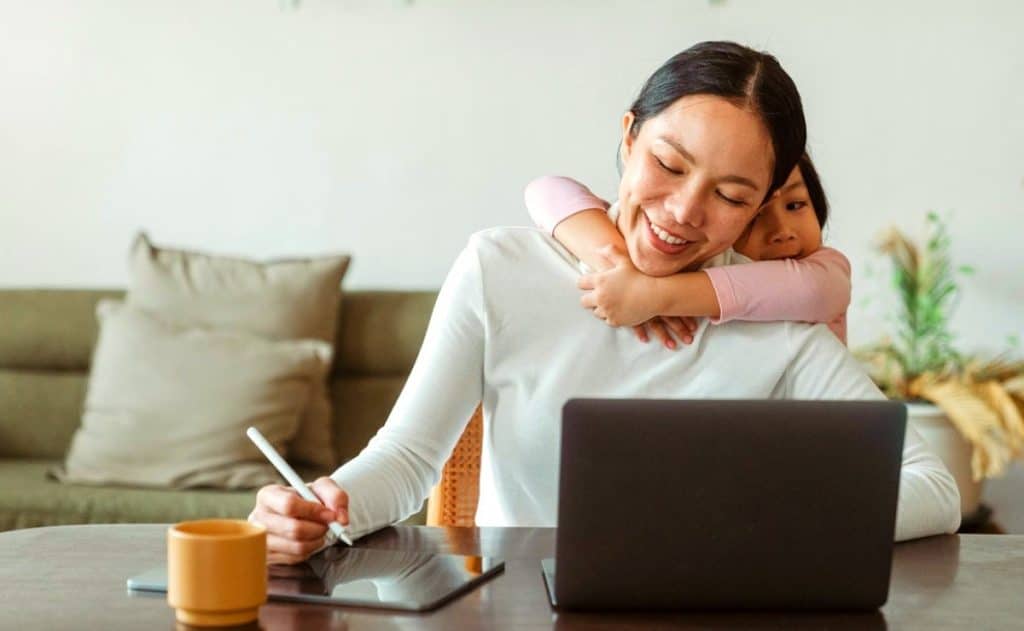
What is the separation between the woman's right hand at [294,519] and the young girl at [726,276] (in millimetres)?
438

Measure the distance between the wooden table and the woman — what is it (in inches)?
5.2

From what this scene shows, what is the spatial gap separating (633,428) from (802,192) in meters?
0.77

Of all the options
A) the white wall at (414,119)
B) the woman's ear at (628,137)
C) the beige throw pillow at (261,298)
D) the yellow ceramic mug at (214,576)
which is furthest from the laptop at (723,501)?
the white wall at (414,119)

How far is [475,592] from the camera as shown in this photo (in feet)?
3.53

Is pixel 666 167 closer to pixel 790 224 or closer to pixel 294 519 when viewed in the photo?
pixel 790 224

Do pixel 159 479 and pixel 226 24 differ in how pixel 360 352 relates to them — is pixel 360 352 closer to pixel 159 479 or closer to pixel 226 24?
pixel 159 479

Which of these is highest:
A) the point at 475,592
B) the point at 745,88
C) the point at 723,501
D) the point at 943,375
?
the point at 745,88

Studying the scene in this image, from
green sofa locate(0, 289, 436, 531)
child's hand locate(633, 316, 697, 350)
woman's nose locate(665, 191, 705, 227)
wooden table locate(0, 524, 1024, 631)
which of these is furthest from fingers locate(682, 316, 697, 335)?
green sofa locate(0, 289, 436, 531)

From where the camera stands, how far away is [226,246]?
11.2 ft

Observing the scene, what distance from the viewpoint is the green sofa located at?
313cm

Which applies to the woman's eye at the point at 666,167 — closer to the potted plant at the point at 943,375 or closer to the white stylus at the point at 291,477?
the white stylus at the point at 291,477

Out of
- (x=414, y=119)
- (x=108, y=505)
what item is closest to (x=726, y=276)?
(x=108, y=505)

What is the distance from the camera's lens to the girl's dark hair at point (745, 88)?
4.77 ft

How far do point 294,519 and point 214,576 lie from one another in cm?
22
